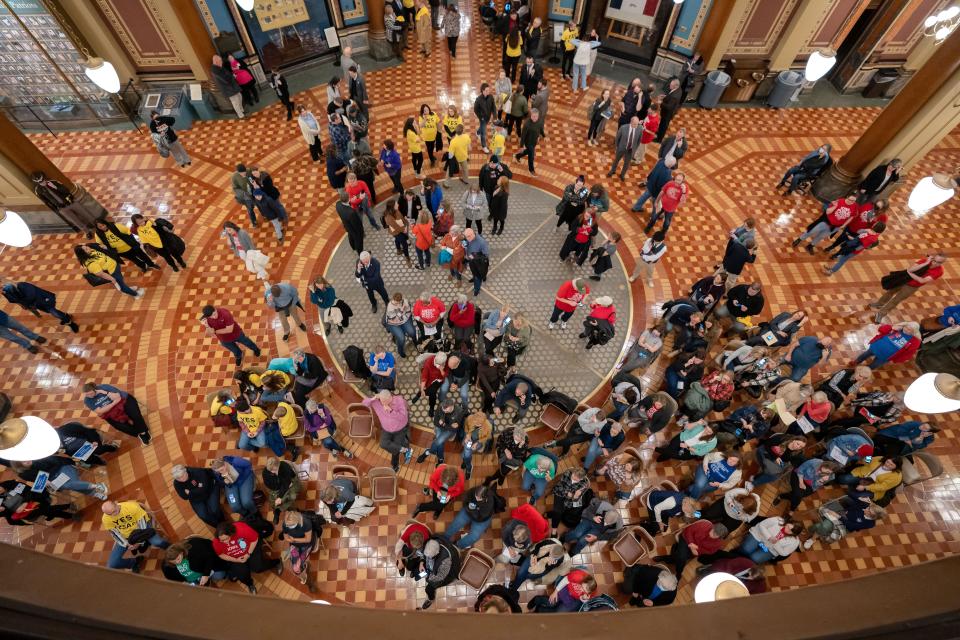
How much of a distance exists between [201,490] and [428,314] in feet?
13.1

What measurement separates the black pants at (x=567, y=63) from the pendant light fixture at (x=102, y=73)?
11071mm

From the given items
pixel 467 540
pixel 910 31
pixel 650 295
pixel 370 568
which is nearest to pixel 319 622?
pixel 467 540

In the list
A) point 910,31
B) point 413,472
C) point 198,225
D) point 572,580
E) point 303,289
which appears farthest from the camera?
point 910,31

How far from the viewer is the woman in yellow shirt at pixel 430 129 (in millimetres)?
10281

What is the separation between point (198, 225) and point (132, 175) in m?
2.55

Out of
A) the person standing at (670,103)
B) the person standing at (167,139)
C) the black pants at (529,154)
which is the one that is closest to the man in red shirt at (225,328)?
the person standing at (167,139)

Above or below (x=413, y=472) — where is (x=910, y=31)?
above

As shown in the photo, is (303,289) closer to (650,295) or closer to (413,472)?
(413,472)

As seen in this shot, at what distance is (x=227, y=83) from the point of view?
38.8 feet

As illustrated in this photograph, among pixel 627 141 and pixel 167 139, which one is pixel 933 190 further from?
pixel 167 139

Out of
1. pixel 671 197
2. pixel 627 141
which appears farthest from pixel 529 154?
pixel 671 197

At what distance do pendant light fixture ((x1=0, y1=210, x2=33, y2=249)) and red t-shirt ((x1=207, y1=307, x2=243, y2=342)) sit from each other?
279 centimetres

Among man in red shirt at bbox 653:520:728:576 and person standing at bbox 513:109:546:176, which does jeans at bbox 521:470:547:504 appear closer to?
man in red shirt at bbox 653:520:728:576

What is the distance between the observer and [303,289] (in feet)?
31.1
